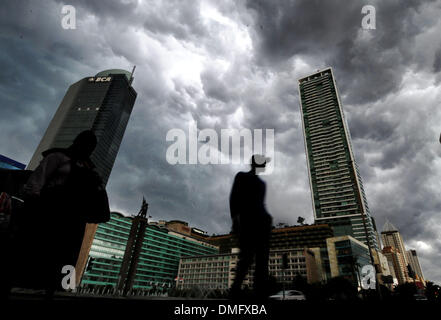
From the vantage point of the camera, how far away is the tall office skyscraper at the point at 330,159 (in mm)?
112250

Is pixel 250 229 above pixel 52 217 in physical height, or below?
above

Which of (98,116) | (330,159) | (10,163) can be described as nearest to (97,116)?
(98,116)

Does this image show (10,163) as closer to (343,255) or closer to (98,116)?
(98,116)

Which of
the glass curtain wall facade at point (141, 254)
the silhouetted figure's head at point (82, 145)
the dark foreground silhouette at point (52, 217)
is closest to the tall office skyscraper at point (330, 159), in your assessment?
the glass curtain wall facade at point (141, 254)

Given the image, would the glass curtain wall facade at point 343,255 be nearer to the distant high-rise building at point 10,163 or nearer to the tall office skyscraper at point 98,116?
the distant high-rise building at point 10,163

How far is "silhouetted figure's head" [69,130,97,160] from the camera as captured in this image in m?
2.13

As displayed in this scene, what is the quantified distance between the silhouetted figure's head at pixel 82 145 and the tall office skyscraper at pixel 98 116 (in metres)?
147

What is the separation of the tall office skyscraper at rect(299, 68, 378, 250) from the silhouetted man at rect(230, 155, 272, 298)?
119298 mm

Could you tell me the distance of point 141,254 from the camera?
98.2 m

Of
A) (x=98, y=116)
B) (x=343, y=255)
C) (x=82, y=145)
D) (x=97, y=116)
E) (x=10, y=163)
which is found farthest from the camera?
(x=98, y=116)

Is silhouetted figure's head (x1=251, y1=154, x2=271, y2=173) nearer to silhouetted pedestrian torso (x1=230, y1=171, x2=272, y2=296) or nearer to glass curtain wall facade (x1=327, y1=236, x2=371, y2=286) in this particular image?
silhouetted pedestrian torso (x1=230, y1=171, x2=272, y2=296)

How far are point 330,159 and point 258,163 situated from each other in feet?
457

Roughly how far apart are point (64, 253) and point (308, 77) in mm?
176496
